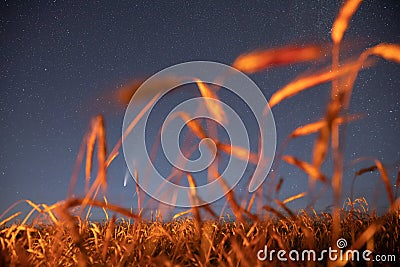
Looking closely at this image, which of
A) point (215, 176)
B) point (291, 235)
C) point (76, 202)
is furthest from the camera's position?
point (291, 235)

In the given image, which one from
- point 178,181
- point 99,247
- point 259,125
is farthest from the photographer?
point 99,247

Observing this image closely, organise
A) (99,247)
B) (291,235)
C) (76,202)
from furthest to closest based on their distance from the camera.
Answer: (291,235)
(99,247)
(76,202)

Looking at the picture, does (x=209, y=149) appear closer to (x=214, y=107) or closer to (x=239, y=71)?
(x=214, y=107)

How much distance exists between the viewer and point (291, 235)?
2.54 m

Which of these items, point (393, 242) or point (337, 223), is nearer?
point (337, 223)

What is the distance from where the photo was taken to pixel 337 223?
1219mm

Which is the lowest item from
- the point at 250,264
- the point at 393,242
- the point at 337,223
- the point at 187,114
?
the point at 250,264

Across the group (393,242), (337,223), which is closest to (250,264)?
(337,223)

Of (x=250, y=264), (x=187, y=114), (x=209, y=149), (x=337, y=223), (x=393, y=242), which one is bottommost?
(x=250, y=264)

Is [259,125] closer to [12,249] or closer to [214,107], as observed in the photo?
[214,107]

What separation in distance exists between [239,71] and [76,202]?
748mm

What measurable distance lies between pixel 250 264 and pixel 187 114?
665 mm

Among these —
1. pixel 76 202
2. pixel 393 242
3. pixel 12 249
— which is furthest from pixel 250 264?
pixel 12 249

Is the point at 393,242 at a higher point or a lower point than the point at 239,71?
lower
